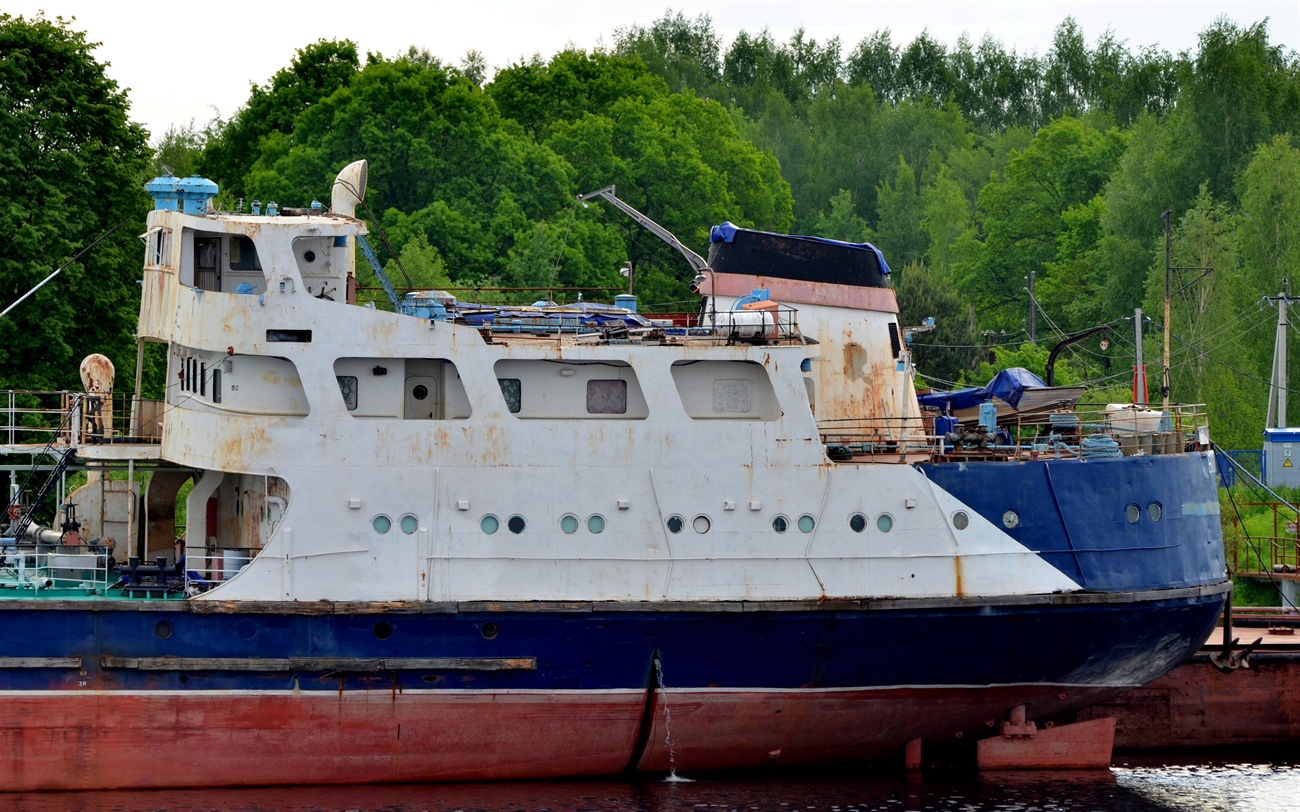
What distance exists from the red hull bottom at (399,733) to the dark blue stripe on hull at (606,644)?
0.21 m

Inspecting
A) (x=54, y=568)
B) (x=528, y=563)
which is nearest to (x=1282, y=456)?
(x=528, y=563)

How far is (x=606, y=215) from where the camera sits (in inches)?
2276

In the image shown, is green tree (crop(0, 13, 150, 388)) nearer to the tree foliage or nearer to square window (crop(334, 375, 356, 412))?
the tree foliage

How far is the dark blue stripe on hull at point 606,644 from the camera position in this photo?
23.5m

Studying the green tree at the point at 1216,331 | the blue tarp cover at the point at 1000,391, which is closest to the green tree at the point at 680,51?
the green tree at the point at 1216,331

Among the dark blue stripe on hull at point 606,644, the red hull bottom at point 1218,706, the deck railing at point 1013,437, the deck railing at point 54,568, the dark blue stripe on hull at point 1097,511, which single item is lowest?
the red hull bottom at point 1218,706

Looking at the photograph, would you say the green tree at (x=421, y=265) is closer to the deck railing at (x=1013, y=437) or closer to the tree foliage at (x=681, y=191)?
the tree foliage at (x=681, y=191)

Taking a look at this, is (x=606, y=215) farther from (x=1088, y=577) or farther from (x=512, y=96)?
(x=1088, y=577)

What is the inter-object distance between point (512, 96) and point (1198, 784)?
44634 mm

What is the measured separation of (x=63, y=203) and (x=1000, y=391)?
1911cm

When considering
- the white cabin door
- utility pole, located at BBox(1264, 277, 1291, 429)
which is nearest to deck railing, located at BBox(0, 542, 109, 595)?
the white cabin door

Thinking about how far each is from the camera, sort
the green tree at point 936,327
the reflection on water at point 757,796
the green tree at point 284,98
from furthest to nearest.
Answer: the green tree at point 284,98 < the green tree at point 936,327 < the reflection on water at point 757,796

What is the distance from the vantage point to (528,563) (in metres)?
23.9

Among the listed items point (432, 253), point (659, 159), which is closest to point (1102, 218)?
point (659, 159)
